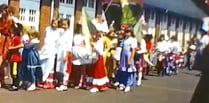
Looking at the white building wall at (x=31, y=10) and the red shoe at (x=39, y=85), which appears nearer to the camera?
the white building wall at (x=31, y=10)

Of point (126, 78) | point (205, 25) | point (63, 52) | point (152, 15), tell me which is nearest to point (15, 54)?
point (63, 52)

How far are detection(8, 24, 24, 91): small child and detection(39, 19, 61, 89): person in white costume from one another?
0.28 feet

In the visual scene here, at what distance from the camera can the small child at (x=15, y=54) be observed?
2.10 meters

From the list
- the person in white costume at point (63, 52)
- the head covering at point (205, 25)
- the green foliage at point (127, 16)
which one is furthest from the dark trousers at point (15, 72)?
the head covering at point (205, 25)

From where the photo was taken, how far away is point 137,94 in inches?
82.4

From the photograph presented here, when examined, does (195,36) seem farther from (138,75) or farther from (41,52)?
(41,52)

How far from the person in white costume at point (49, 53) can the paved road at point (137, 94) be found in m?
0.05

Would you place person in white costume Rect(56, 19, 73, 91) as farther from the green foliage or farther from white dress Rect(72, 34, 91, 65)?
the green foliage

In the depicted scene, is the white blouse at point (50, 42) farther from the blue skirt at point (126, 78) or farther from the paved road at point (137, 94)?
the blue skirt at point (126, 78)

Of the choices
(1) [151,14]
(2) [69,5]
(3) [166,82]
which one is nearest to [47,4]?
(2) [69,5]

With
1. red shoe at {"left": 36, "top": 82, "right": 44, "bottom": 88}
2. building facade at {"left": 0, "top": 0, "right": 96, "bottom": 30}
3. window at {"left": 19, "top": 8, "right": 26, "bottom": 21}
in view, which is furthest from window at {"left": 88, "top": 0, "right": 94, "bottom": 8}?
red shoe at {"left": 36, "top": 82, "right": 44, "bottom": 88}

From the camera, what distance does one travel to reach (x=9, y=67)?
2.15 m

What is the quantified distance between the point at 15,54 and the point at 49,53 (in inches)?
4.9

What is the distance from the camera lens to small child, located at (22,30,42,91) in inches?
83.1
